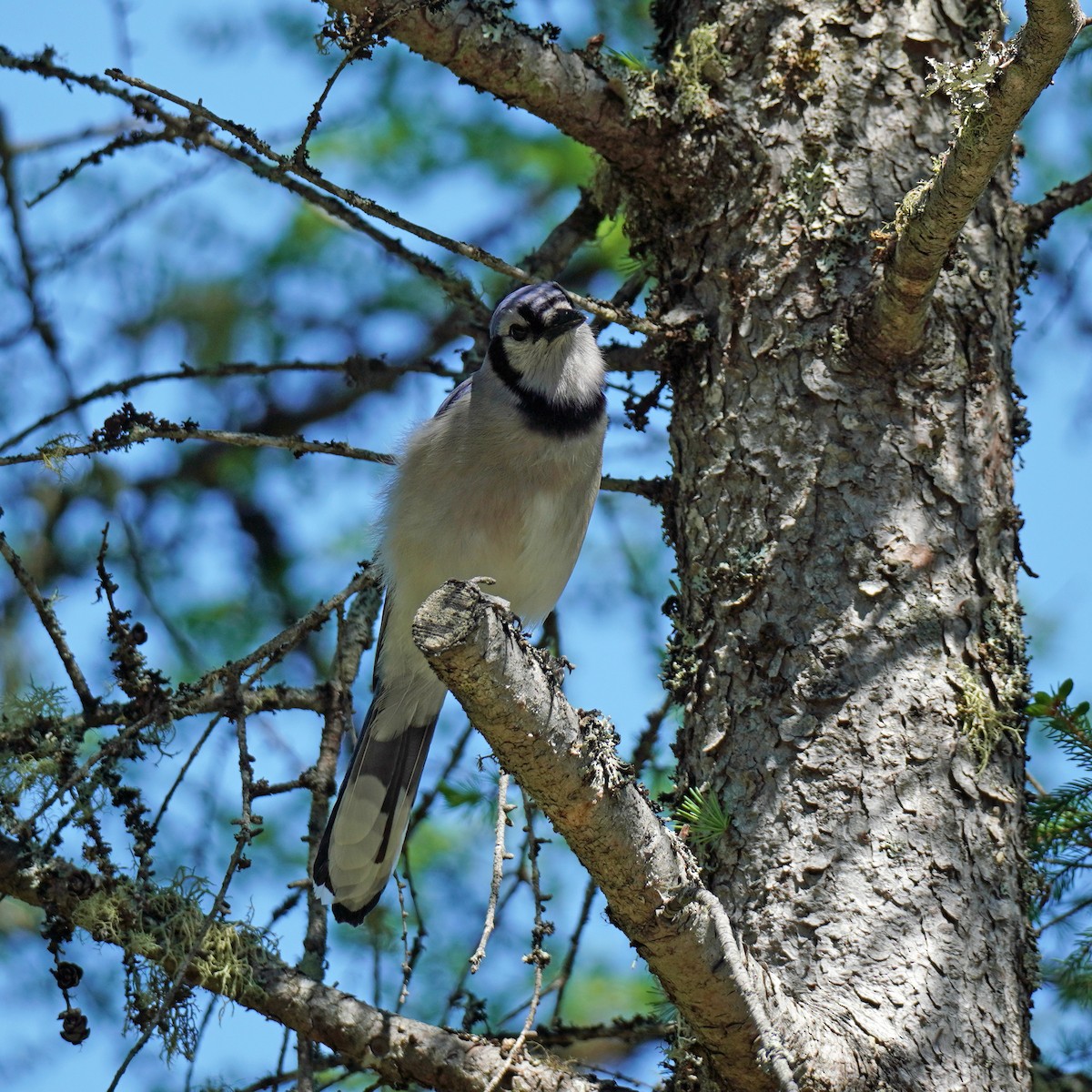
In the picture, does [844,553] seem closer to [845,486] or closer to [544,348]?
[845,486]

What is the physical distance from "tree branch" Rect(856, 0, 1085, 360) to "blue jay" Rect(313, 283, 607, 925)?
0.99m

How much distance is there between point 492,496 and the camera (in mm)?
3668

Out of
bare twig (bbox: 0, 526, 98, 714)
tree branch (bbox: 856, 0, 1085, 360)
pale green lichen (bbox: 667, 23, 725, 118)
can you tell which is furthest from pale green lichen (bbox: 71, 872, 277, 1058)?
pale green lichen (bbox: 667, 23, 725, 118)

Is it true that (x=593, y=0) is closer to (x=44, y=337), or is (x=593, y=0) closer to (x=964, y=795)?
(x=44, y=337)

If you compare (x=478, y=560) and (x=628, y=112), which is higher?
(x=628, y=112)

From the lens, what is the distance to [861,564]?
9.46ft

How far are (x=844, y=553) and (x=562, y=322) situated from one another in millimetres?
1190

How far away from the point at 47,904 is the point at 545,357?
1.98 m

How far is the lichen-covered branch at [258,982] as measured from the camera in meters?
2.55

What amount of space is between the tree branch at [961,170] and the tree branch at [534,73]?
2.70 ft

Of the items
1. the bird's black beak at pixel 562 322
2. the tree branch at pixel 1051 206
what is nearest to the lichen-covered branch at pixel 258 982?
the bird's black beak at pixel 562 322

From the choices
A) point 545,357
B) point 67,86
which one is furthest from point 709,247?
point 67,86

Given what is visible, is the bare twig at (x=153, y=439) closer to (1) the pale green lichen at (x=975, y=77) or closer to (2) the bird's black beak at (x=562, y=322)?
(2) the bird's black beak at (x=562, y=322)

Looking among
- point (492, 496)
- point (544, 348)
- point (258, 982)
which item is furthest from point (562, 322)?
point (258, 982)
